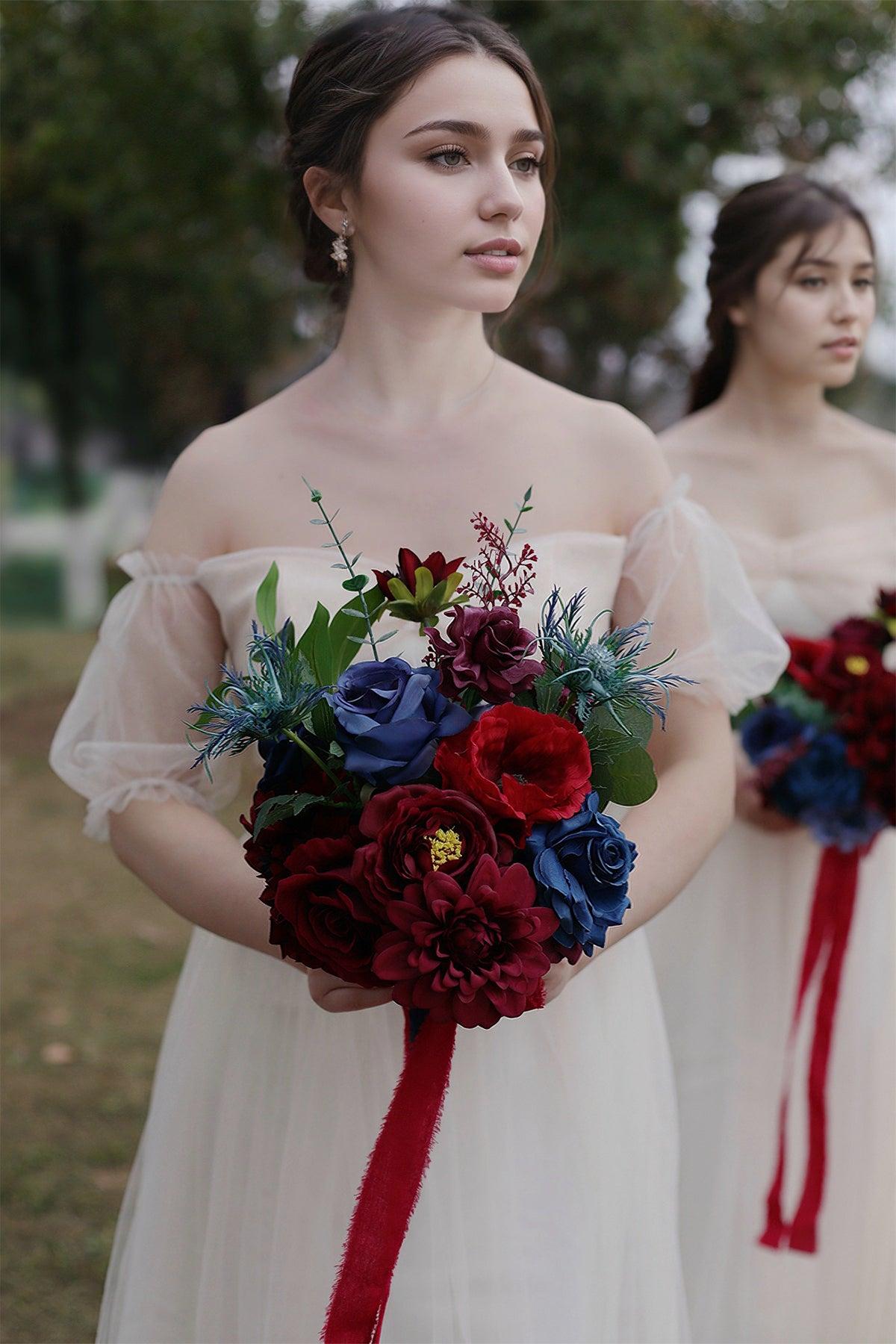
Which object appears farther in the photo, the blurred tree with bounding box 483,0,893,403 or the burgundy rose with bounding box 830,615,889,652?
the blurred tree with bounding box 483,0,893,403

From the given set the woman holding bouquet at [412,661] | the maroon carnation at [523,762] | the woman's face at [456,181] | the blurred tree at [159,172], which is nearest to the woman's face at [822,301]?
the woman holding bouquet at [412,661]

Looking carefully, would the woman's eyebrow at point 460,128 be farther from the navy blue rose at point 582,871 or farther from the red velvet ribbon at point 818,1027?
the red velvet ribbon at point 818,1027

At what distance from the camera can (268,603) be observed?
202 centimetres

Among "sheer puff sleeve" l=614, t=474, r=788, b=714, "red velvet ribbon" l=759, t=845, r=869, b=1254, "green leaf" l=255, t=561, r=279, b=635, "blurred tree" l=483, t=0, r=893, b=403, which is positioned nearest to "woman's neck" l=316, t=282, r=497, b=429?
"sheer puff sleeve" l=614, t=474, r=788, b=714

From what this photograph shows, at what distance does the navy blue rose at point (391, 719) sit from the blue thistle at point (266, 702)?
5 cm

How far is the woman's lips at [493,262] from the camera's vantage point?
2176 mm

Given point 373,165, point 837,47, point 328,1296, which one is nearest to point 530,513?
point 373,165

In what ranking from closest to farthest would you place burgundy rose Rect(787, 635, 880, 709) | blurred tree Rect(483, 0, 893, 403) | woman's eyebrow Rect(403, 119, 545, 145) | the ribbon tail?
1. woman's eyebrow Rect(403, 119, 545, 145)
2. the ribbon tail
3. burgundy rose Rect(787, 635, 880, 709)
4. blurred tree Rect(483, 0, 893, 403)

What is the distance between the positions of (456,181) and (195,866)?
1181 millimetres

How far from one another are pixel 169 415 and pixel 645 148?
31.6ft

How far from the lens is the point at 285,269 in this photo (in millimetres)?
12039

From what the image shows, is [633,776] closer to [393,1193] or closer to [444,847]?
[444,847]

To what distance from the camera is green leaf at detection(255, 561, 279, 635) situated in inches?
78.5

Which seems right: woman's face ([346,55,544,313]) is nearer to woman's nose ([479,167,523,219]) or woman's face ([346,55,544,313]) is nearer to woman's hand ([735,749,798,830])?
woman's nose ([479,167,523,219])
